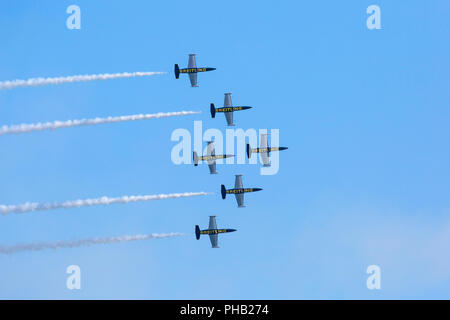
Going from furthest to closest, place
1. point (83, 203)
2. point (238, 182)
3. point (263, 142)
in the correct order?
1. point (238, 182)
2. point (263, 142)
3. point (83, 203)

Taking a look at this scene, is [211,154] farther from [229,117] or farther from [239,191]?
[239,191]

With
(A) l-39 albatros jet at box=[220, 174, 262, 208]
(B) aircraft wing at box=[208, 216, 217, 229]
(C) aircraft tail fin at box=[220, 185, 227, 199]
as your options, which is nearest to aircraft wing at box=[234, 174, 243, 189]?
(A) l-39 albatros jet at box=[220, 174, 262, 208]

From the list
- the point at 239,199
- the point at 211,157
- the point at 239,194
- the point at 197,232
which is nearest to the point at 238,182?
the point at 239,194

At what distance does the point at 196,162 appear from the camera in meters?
179

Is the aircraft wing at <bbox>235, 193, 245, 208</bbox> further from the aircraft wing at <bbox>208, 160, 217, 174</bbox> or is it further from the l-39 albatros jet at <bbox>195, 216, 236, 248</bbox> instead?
the aircraft wing at <bbox>208, 160, 217, 174</bbox>

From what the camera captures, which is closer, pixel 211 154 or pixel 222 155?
pixel 211 154

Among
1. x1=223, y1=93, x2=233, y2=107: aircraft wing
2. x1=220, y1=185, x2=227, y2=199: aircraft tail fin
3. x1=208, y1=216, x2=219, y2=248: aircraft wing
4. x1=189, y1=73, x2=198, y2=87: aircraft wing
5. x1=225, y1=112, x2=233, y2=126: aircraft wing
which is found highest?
x1=189, y1=73, x2=198, y2=87: aircraft wing

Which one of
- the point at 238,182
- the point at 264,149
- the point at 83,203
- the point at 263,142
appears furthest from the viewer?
the point at 238,182

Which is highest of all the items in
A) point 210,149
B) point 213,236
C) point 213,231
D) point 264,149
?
point 210,149

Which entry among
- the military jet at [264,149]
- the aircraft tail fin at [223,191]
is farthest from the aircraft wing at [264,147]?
the aircraft tail fin at [223,191]

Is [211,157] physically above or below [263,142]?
below

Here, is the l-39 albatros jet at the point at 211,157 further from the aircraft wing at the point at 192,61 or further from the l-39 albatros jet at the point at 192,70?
the aircraft wing at the point at 192,61
